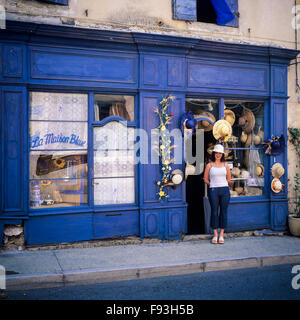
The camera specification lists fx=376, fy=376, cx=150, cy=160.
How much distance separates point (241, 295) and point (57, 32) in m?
5.32

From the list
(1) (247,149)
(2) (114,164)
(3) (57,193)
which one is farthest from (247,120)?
Result: (3) (57,193)

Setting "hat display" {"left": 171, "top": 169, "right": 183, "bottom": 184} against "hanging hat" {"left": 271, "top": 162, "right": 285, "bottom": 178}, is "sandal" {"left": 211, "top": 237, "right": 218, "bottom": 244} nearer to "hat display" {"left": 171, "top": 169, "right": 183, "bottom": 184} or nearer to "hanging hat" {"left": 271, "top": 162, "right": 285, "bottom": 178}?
"hat display" {"left": 171, "top": 169, "right": 183, "bottom": 184}

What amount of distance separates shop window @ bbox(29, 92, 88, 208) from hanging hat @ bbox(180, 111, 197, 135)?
76.6 inches

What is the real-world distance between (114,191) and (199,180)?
246 cm

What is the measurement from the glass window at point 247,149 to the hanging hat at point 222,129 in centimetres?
55

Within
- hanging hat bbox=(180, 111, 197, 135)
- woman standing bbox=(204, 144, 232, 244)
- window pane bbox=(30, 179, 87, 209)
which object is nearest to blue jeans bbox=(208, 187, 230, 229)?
woman standing bbox=(204, 144, 232, 244)

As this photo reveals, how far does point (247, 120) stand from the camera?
Result: 28.7 ft

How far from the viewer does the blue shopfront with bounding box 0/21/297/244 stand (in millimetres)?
6680

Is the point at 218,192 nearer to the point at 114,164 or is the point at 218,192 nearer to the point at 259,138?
the point at 259,138

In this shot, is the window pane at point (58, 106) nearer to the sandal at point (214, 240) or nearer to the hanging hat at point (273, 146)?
the sandal at point (214, 240)

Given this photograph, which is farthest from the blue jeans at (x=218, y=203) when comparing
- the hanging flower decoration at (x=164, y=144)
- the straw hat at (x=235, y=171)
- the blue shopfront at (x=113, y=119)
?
the straw hat at (x=235, y=171)

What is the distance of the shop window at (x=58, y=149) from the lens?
22.9 ft
